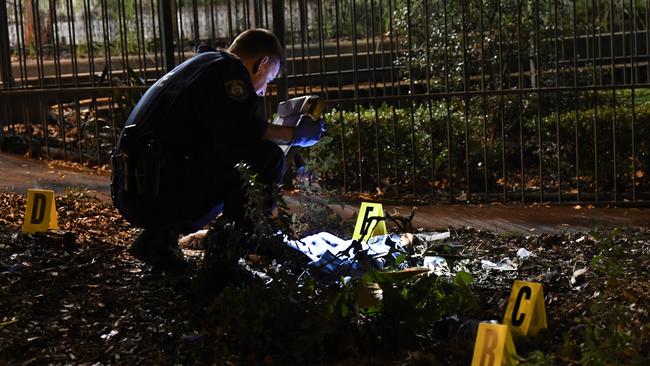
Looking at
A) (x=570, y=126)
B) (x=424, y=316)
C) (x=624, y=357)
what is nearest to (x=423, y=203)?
(x=570, y=126)

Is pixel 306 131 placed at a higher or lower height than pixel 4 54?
lower

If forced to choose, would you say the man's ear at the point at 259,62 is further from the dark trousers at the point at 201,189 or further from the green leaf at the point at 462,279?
the green leaf at the point at 462,279

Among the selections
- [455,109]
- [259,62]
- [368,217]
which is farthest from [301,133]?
[455,109]

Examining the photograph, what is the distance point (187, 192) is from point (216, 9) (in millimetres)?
12408

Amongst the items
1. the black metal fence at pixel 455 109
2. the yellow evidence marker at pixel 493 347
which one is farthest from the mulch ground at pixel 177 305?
the black metal fence at pixel 455 109

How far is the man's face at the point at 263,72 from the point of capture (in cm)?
536

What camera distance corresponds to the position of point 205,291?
5016mm

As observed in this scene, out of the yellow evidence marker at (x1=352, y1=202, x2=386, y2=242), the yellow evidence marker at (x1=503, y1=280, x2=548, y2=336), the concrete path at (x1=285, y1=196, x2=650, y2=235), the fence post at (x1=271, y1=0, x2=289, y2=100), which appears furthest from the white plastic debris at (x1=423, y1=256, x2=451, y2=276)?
the fence post at (x1=271, y1=0, x2=289, y2=100)

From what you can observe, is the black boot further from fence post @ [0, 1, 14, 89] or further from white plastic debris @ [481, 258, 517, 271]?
fence post @ [0, 1, 14, 89]

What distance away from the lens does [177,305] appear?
496 cm

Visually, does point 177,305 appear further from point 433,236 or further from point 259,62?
point 433,236

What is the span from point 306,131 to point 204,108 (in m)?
0.59

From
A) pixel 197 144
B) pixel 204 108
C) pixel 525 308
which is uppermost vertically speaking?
pixel 204 108

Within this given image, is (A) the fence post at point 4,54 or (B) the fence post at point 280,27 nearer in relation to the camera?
(B) the fence post at point 280,27
